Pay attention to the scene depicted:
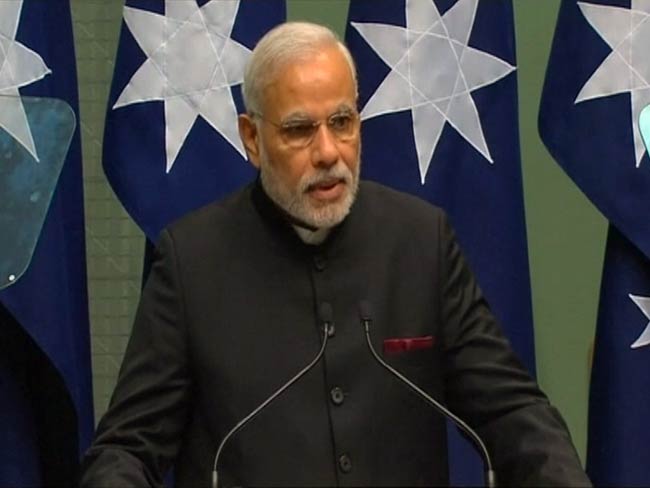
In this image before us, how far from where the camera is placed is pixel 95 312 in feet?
10.7

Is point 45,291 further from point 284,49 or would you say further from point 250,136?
point 284,49

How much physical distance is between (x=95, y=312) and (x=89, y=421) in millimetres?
552

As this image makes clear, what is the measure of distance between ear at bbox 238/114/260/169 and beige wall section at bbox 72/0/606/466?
1235 mm

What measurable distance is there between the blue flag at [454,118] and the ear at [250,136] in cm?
65

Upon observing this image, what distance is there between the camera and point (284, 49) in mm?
1855

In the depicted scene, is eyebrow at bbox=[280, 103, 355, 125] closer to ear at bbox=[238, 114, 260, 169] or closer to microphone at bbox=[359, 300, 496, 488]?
ear at bbox=[238, 114, 260, 169]

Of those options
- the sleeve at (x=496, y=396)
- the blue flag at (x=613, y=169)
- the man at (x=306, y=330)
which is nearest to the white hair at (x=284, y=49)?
the man at (x=306, y=330)

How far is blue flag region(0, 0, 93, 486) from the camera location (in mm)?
2484

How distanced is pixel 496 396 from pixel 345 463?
0.24 meters

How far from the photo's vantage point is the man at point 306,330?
1.85 meters

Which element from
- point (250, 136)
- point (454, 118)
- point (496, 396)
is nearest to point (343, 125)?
point (250, 136)

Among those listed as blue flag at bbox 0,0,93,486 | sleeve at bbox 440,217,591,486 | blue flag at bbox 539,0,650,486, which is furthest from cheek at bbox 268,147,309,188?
blue flag at bbox 539,0,650,486

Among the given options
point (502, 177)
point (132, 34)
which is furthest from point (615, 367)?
point (132, 34)

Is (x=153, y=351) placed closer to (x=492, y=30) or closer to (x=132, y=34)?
(x=132, y=34)
